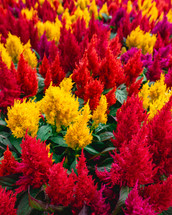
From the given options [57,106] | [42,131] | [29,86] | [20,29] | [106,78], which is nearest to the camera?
[57,106]

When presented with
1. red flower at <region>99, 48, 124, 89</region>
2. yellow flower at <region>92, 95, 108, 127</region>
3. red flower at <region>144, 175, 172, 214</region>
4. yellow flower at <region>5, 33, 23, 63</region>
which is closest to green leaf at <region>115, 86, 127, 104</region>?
red flower at <region>99, 48, 124, 89</region>

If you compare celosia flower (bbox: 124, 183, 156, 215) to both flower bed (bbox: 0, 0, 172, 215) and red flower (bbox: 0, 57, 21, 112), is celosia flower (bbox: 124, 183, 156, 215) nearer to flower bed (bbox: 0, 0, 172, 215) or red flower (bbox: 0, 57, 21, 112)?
flower bed (bbox: 0, 0, 172, 215)

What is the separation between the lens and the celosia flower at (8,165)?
0.96m

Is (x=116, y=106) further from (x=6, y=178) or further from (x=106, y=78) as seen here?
(x=6, y=178)

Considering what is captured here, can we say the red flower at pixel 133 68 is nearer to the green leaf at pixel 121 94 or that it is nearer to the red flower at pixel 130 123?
the green leaf at pixel 121 94

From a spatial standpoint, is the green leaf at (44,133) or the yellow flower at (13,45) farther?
the yellow flower at (13,45)

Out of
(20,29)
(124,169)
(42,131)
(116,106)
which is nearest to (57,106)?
(42,131)

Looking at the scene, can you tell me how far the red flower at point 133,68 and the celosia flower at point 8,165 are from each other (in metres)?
1.30

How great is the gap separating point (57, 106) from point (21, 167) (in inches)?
16.2

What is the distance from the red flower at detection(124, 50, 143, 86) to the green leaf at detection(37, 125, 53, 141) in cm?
94

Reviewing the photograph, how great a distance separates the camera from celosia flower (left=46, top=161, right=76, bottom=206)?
76cm

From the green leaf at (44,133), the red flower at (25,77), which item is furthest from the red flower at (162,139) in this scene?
the red flower at (25,77)

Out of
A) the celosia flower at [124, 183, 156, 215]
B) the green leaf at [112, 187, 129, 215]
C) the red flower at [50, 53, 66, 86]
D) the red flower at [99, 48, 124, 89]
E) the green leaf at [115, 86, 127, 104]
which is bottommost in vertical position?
the green leaf at [112, 187, 129, 215]

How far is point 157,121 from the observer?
3.28 ft
